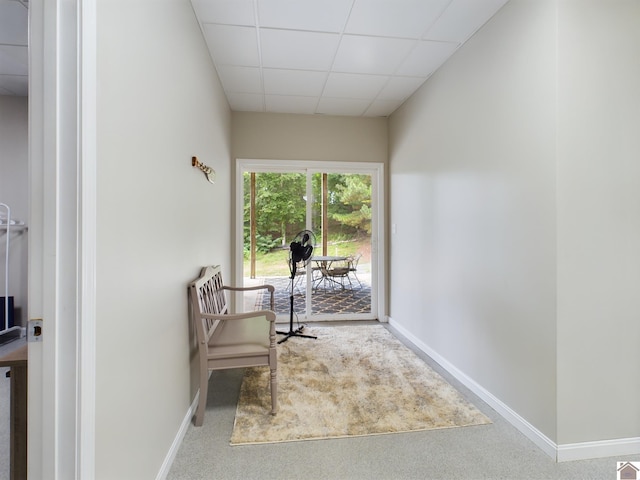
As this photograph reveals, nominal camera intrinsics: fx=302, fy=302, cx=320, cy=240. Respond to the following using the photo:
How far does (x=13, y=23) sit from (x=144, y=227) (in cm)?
171

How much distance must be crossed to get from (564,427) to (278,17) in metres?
3.07

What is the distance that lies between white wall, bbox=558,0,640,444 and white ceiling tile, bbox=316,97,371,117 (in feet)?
7.02

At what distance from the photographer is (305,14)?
207 centimetres

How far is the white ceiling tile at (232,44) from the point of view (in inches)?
88.3

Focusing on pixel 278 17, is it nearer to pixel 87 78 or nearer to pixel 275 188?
pixel 87 78

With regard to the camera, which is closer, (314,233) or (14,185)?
(14,185)

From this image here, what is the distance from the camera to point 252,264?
398 cm

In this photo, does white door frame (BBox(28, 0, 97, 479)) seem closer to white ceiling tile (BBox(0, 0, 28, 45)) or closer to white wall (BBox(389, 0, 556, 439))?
white ceiling tile (BBox(0, 0, 28, 45))

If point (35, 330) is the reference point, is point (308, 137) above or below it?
above

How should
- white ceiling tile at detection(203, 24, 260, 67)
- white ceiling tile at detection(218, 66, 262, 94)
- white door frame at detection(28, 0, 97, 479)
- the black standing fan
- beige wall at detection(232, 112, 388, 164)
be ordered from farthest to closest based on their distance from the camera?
beige wall at detection(232, 112, 388, 164) < the black standing fan < white ceiling tile at detection(218, 66, 262, 94) < white ceiling tile at detection(203, 24, 260, 67) < white door frame at detection(28, 0, 97, 479)

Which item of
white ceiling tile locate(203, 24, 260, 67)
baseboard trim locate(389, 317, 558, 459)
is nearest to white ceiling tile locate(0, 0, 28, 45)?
white ceiling tile locate(203, 24, 260, 67)

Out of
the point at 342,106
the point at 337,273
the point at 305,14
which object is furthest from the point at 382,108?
the point at 337,273

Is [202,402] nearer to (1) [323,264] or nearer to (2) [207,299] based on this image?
(2) [207,299]

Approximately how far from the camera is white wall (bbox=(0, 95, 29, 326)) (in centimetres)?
285
